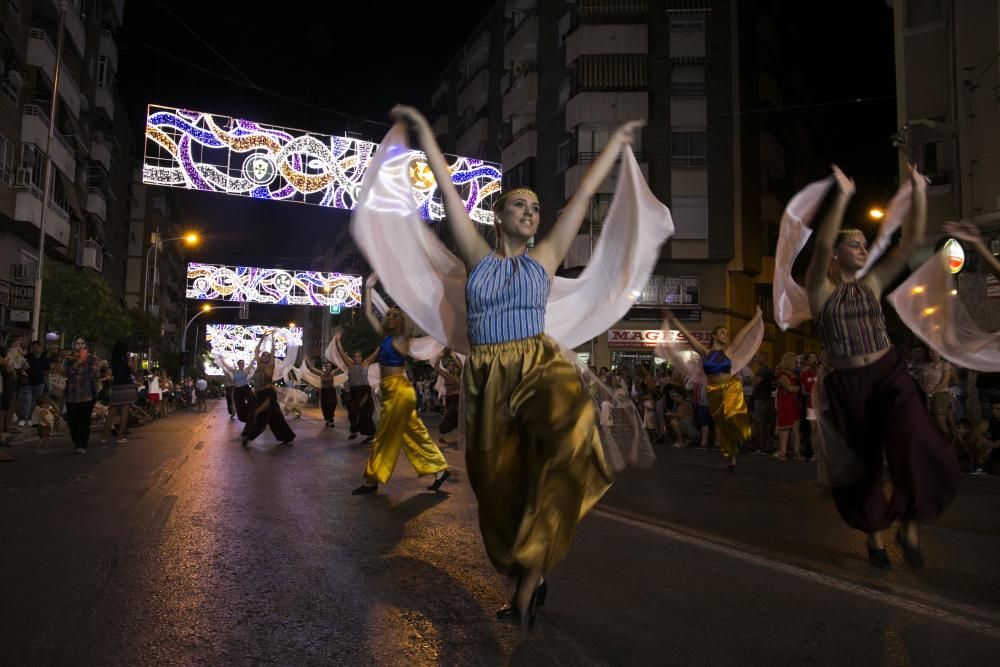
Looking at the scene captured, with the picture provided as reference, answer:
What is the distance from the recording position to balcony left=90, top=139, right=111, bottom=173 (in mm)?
42094

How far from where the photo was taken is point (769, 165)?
120 ft

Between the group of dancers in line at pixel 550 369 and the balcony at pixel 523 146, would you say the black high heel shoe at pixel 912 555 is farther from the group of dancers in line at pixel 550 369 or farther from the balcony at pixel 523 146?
the balcony at pixel 523 146

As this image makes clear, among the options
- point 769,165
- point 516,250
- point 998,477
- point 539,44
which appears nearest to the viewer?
point 516,250

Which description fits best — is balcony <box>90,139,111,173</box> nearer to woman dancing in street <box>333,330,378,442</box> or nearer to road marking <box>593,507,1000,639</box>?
woman dancing in street <box>333,330,378,442</box>

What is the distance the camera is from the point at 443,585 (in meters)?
3.99

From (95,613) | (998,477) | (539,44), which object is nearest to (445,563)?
(95,613)

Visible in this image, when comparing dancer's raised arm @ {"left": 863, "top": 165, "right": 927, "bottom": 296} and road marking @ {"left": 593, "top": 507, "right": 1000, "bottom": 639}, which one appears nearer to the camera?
road marking @ {"left": 593, "top": 507, "right": 1000, "bottom": 639}

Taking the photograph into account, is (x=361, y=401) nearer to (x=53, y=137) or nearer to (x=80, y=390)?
(x=80, y=390)

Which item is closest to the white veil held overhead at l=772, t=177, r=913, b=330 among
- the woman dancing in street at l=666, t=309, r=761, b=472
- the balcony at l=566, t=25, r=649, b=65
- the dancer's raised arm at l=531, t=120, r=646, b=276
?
the dancer's raised arm at l=531, t=120, r=646, b=276

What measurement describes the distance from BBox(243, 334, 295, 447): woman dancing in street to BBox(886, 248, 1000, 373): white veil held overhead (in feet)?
36.5

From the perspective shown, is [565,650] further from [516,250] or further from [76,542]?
[76,542]

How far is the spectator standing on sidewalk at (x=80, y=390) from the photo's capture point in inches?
501

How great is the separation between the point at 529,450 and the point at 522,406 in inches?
7.7

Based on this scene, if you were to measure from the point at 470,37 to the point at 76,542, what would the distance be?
158 ft
